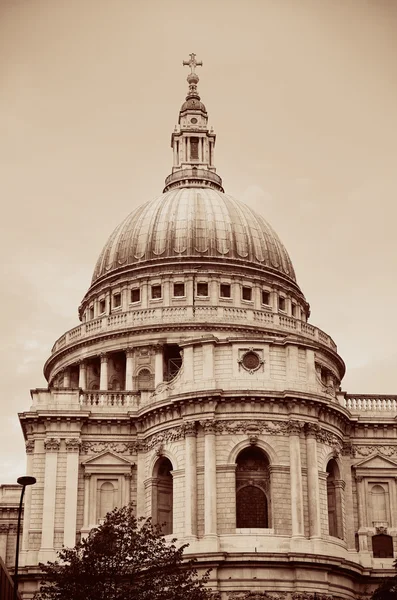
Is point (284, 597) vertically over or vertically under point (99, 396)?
under

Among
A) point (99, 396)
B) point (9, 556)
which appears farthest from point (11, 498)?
point (99, 396)

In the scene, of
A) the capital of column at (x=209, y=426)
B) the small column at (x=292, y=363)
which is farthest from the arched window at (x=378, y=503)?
the capital of column at (x=209, y=426)

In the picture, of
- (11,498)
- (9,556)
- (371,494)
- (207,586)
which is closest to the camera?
(207,586)

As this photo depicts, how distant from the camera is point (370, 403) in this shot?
7006 cm

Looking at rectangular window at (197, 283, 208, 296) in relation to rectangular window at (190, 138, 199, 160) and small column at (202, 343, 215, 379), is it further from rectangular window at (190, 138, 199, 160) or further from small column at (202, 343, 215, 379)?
small column at (202, 343, 215, 379)

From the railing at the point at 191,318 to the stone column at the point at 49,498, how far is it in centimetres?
1516

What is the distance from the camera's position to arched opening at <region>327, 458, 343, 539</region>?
212 ft

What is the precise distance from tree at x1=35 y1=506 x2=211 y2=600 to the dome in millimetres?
34698

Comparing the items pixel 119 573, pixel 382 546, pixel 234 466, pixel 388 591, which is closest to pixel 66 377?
pixel 234 466

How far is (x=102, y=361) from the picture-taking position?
7919 cm

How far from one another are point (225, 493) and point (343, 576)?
798 cm

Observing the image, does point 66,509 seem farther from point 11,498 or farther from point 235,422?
point 11,498

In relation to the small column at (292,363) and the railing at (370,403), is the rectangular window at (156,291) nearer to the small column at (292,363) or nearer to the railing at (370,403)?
the railing at (370,403)

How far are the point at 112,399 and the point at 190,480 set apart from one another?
9122mm
